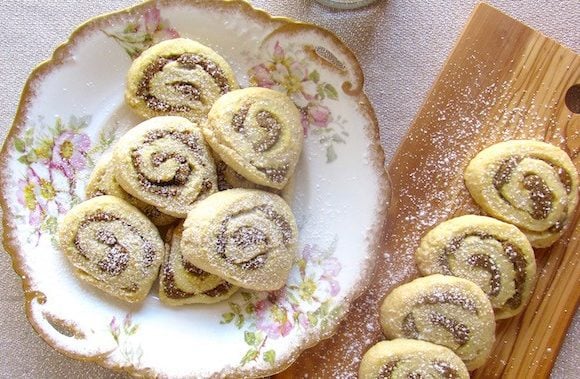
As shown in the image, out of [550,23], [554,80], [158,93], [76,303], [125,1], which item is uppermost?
[550,23]

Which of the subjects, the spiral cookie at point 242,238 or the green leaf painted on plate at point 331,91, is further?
the green leaf painted on plate at point 331,91

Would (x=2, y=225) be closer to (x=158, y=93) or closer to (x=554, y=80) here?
(x=158, y=93)

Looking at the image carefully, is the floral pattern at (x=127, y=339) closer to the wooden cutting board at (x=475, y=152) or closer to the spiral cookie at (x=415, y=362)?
the wooden cutting board at (x=475, y=152)

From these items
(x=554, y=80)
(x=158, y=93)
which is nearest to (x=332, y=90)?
(x=158, y=93)

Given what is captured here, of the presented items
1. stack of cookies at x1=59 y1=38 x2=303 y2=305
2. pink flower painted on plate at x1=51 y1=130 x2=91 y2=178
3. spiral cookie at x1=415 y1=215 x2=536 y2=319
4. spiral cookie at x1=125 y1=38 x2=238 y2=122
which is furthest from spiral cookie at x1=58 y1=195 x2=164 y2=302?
spiral cookie at x1=415 y1=215 x2=536 y2=319

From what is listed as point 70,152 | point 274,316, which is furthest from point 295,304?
point 70,152

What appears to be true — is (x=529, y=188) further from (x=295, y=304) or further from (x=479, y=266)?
(x=295, y=304)

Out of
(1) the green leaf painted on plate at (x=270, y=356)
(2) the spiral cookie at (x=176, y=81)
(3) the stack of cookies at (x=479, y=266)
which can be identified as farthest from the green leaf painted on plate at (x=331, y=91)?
(1) the green leaf painted on plate at (x=270, y=356)
